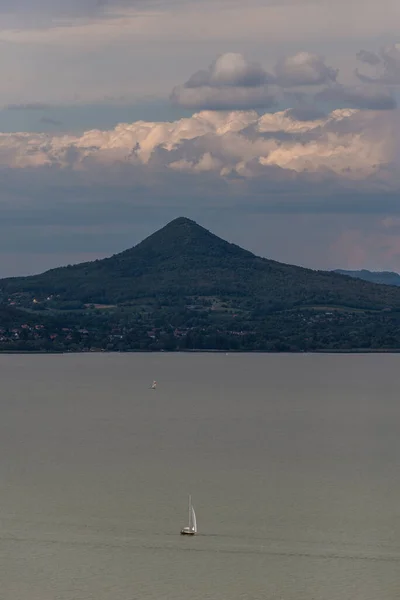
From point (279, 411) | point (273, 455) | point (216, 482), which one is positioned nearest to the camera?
point (216, 482)

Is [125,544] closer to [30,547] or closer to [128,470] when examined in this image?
[30,547]

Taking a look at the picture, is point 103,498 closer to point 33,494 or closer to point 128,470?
point 33,494

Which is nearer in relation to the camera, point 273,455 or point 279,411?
point 273,455

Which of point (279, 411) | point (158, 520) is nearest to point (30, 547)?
point (158, 520)

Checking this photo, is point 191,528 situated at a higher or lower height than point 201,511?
higher

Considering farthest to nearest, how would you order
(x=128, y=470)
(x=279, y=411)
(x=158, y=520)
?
(x=279, y=411) → (x=128, y=470) → (x=158, y=520)

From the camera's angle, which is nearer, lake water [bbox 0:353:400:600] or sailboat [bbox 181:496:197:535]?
lake water [bbox 0:353:400:600]

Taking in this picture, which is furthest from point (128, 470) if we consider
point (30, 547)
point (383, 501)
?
point (30, 547)

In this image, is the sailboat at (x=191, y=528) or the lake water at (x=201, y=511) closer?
the lake water at (x=201, y=511)
